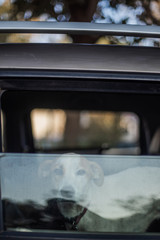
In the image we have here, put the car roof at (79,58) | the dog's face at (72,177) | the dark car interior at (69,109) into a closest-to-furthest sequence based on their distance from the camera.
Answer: the car roof at (79,58)
the dog's face at (72,177)
the dark car interior at (69,109)

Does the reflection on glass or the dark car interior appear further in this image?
the dark car interior

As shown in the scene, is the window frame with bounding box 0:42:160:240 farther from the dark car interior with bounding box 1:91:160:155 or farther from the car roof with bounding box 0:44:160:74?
the dark car interior with bounding box 1:91:160:155

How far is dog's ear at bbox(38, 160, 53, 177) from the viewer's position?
133cm

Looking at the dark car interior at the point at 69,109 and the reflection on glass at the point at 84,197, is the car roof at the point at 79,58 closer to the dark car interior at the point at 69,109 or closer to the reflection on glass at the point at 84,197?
the reflection on glass at the point at 84,197

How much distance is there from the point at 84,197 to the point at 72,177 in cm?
20

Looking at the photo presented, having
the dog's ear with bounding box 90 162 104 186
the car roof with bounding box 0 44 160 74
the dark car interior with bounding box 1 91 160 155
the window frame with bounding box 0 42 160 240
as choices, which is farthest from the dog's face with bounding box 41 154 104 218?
the dark car interior with bounding box 1 91 160 155

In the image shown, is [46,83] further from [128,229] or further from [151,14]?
[151,14]

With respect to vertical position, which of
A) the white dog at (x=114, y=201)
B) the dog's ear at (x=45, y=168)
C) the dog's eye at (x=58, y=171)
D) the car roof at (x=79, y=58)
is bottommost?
the white dog at (x=114, y=201)

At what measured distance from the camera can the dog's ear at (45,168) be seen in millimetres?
1328

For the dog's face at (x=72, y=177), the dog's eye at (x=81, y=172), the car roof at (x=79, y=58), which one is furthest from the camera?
the dog's eye at (x=81, y=172)

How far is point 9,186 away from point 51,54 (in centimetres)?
61

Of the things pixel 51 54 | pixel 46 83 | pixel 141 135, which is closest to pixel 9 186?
pixel 46 83

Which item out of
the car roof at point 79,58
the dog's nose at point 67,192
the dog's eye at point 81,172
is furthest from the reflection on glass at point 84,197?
the car roof at point 79,58

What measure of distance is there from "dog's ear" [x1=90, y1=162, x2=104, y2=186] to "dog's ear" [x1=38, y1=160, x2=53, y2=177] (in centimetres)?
20
